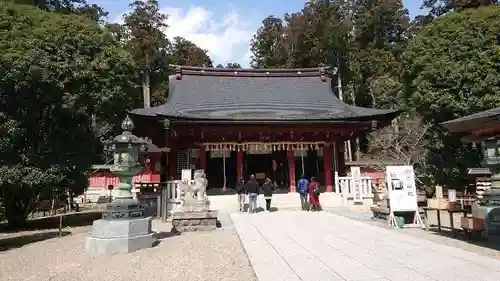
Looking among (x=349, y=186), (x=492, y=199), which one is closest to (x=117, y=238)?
(x=492, y=199)

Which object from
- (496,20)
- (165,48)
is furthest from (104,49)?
(165,48)

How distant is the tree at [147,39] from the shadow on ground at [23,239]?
92.7ft

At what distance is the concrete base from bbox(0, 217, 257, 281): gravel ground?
1.03m

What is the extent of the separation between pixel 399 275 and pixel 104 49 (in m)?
14.5

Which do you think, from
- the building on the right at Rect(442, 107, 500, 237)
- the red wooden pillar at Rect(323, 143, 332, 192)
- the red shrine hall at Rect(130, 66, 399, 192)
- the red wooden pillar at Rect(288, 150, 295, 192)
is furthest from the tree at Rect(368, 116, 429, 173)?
the building on the right at Rect(442, 107, 500, 237)

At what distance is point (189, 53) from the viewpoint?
49.4 m

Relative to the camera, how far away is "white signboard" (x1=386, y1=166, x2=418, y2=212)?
10.7m

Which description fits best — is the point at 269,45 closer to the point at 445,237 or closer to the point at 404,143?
the point at 404,143

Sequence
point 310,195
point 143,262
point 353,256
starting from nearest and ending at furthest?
point 353,256 → point 143,262 → point 310,195

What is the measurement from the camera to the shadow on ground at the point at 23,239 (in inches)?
408

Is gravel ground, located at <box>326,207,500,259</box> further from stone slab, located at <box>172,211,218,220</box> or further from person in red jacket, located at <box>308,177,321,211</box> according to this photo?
stone slab, located at <box>172,211,218,220</box>

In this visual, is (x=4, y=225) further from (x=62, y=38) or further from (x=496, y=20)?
(x=496, y=20)

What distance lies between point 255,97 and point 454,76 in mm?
11044

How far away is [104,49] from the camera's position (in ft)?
52.6
